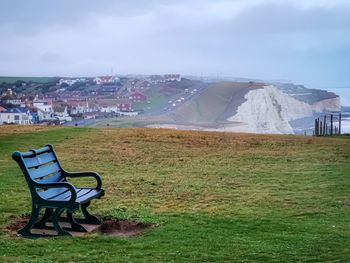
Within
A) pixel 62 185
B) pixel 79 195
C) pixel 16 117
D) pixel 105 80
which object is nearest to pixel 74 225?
pixel 79 195

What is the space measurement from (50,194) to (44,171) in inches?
14.9

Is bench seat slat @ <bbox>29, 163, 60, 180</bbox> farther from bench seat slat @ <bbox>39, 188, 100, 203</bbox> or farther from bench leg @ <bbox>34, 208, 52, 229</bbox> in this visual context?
bench leg @ <bbox>34, 208, 52, 229</bbox>

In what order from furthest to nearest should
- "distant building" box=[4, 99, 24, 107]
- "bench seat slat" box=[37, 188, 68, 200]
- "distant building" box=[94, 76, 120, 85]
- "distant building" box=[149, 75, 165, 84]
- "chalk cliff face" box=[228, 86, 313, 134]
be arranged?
"distant building" box=[149, 75, 165, 84] < "distant building" box=[94, 76, 120, 85] < "chalk cliff face" box=[228, 86, 313, 134] < "distant building" box=[4, 99, 24, 107] < "bench seat slat" box=[37, 188, 68, 200]

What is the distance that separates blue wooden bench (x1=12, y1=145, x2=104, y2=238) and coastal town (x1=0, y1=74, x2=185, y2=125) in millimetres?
15864

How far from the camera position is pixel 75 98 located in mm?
28953

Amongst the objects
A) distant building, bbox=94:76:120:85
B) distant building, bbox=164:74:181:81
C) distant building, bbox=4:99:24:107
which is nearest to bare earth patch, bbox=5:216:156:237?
distant building, bbox=4:99:24:107

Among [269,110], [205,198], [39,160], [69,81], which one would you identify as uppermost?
[69,81]

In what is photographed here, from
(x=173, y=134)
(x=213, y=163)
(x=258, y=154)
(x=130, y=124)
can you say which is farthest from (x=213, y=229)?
(x=130, y=124)

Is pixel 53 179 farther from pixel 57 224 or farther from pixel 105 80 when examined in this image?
pixel 105 80

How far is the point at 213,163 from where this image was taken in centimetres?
1179

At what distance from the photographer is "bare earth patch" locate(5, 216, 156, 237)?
593cm

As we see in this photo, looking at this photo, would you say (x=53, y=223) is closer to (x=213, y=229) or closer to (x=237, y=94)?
(x=213, y=229)

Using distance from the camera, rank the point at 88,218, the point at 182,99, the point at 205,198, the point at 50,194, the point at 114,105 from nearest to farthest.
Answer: the point at 50,194, the point at 88,218, the point at 205,198, the point at 114,105, the point at 182,99

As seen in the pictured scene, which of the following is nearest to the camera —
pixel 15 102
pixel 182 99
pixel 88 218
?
pixel 88 218
